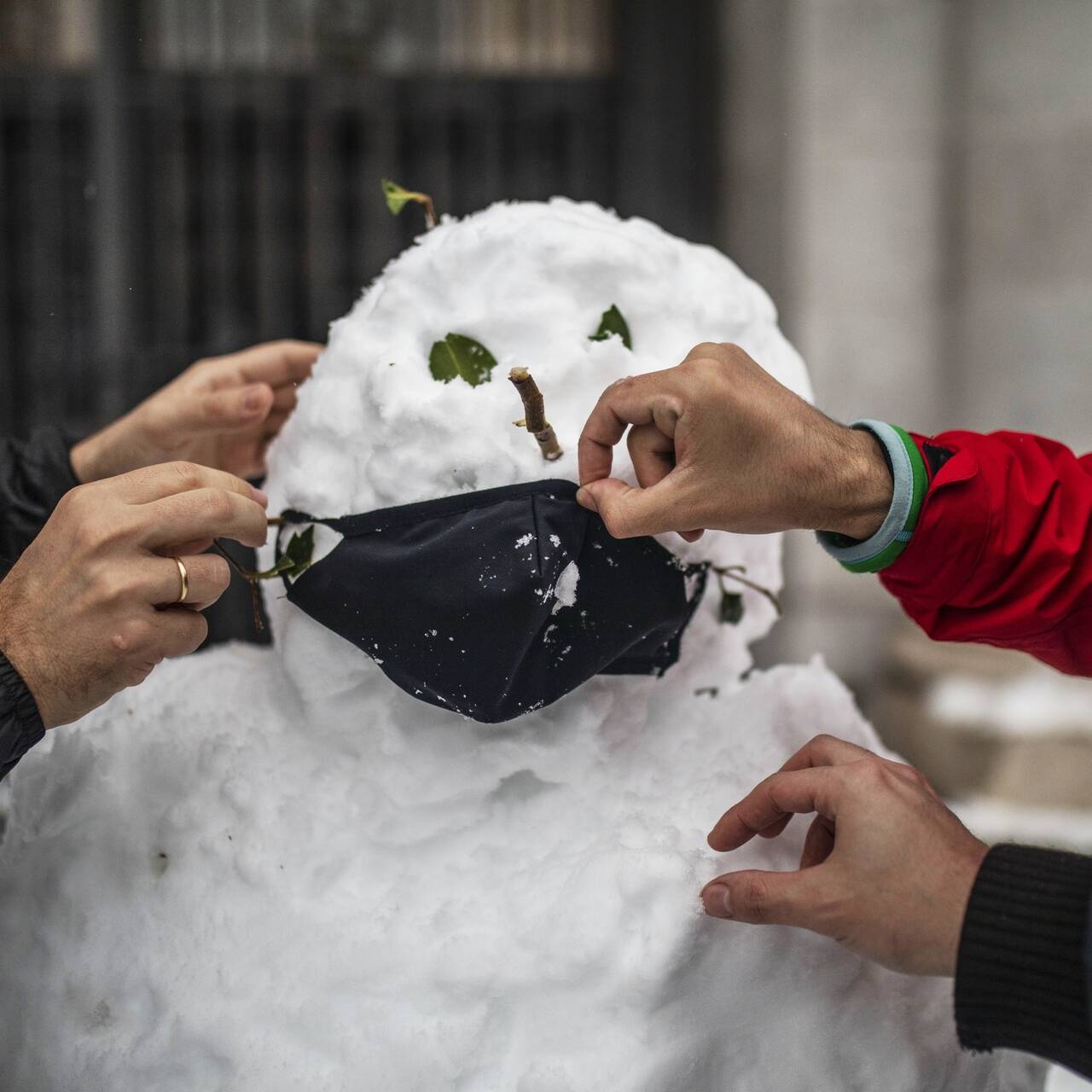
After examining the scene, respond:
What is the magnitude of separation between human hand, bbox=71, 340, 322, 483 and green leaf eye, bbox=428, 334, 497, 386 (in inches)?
12.8

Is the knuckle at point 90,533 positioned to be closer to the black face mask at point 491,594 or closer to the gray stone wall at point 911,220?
the black face mask at point 491,594

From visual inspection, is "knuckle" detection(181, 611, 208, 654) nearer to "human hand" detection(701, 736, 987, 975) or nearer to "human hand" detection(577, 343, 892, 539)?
"human hand" detection(577, 343, 892, 539)

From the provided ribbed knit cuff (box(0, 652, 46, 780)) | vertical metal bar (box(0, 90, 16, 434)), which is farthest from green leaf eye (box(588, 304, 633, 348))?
vertical metal bar (box(0, 90, 16, 434))

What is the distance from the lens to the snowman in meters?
0.65

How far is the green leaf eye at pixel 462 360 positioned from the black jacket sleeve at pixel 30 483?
49cm

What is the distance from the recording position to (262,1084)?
649 millimetres

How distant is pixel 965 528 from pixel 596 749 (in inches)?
12.1

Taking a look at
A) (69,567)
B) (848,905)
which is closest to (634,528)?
(848,905)

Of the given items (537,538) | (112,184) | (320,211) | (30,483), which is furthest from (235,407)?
(112,184)

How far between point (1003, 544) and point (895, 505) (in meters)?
0.10

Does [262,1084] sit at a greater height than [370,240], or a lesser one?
lesser

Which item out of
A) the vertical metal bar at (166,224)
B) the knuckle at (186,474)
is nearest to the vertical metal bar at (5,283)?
the vertical metal bar at (166,224)

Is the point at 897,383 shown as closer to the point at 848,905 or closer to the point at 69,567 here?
the point at 848,905

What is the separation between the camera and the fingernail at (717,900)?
628 mm
